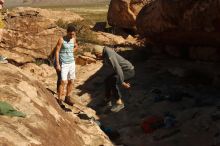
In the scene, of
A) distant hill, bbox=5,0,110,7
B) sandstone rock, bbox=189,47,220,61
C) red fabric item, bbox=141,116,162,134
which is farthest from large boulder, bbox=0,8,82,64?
distant hill, bbox=5,0,110,7

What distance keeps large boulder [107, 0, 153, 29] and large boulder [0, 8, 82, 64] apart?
4.16m

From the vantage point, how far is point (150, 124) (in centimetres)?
1114

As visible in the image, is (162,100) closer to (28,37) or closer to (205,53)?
(205,53)

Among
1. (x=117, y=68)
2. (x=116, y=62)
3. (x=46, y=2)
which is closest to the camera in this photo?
(x=116, y=62)

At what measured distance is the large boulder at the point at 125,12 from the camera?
22344 millimetres

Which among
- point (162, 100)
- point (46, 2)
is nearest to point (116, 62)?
point (162, 100)

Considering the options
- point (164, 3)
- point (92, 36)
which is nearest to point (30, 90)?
point (164, 3)

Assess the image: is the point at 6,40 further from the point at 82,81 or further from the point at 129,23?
the point at 129,23

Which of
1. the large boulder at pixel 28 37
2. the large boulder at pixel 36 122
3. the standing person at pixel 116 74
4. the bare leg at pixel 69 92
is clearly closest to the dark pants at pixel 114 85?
the standing person at pixel 116 74

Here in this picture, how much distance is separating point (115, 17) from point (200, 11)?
31.7 feet

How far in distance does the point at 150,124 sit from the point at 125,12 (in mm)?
11881

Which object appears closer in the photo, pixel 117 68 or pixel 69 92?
pixel 69 92

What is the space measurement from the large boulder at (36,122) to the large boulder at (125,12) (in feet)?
38.9

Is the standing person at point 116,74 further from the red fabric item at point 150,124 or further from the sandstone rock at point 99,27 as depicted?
the sandstone rock at point 99,27
